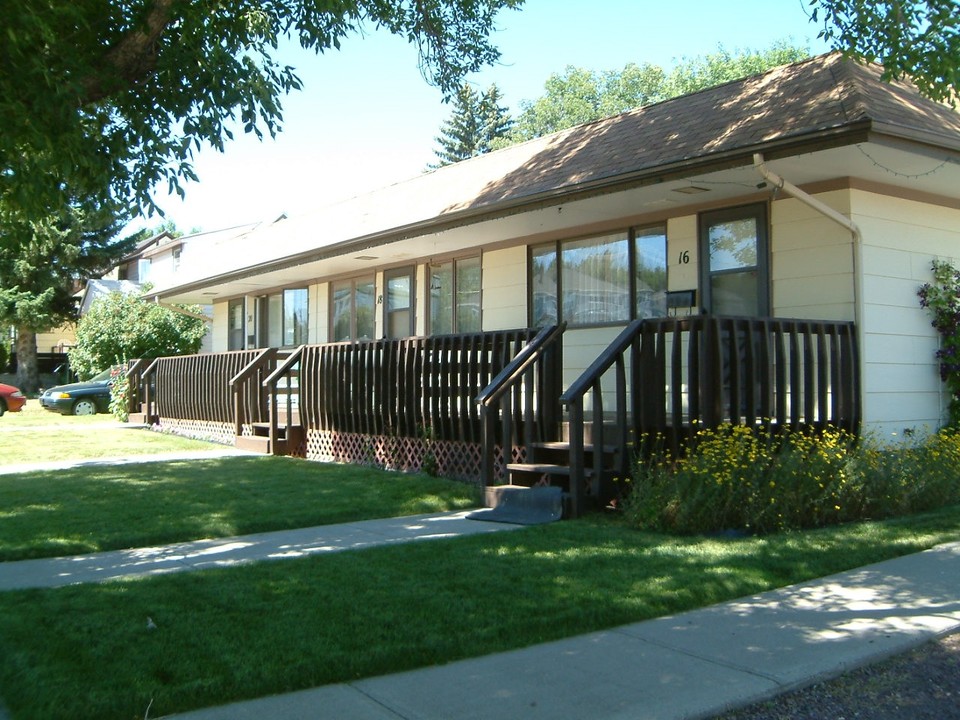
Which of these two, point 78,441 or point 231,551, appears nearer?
point 231,551

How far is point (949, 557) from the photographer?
6.91 meters

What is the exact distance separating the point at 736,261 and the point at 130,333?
74.6 feet

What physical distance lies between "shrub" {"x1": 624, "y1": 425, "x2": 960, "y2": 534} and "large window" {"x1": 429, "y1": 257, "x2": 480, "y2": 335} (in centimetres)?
623

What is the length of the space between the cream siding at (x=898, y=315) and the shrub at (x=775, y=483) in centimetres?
98

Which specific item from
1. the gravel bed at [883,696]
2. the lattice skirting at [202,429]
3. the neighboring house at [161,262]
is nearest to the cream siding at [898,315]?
the gravel bed at [883,696]

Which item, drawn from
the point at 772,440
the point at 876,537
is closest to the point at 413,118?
the point at 772,440

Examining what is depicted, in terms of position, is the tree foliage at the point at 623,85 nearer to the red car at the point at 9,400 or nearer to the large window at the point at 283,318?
the red car at the point at 9,400

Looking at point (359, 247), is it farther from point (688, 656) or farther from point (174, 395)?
point (688, 656)

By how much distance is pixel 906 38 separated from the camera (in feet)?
29.1

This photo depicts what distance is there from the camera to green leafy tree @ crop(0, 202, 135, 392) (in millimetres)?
38344

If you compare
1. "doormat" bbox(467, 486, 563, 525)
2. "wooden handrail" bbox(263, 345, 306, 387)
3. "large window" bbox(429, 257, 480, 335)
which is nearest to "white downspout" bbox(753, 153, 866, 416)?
"doormat" bbox(467, 486, 563, 525)

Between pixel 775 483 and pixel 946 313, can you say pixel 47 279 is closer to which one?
pixel 946 313

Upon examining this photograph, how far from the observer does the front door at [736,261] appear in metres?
10.5

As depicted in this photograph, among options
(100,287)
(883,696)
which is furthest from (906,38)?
(100,287)
